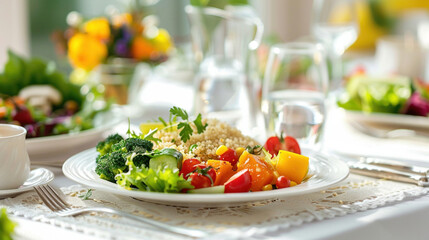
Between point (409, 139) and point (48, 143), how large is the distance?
2.94ft

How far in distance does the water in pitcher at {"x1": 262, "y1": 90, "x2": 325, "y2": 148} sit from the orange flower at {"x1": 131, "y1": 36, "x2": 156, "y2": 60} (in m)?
0.75

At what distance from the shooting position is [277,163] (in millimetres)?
971

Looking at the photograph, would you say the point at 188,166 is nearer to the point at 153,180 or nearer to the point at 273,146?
the point at 153,180

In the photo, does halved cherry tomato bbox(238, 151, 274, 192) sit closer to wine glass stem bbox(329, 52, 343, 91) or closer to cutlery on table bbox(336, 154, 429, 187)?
cutlery on table bbox(336, 154, 429, 187)

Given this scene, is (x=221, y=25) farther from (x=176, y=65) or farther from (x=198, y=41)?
(x=176, y=65)

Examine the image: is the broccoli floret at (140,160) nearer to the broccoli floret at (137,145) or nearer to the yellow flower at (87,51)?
the broccoli floret at (137,145)

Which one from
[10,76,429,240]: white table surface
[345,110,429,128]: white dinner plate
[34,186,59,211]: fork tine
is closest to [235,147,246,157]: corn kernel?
[10,76,429,240]: white table surface

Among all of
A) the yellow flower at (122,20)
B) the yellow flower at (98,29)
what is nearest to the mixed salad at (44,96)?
the yellow flower at (98,29)

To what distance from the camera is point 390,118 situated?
5.31ft

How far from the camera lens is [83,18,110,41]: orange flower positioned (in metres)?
1.98

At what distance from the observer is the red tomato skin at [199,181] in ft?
2.87

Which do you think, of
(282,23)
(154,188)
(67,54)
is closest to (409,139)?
(154,188)

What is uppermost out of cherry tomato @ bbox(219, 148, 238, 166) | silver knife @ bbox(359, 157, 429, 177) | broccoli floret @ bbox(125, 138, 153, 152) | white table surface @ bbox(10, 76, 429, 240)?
broccoli floret @ bbox(125, 138, 153, 152)

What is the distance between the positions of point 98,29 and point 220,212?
4.08 ft
